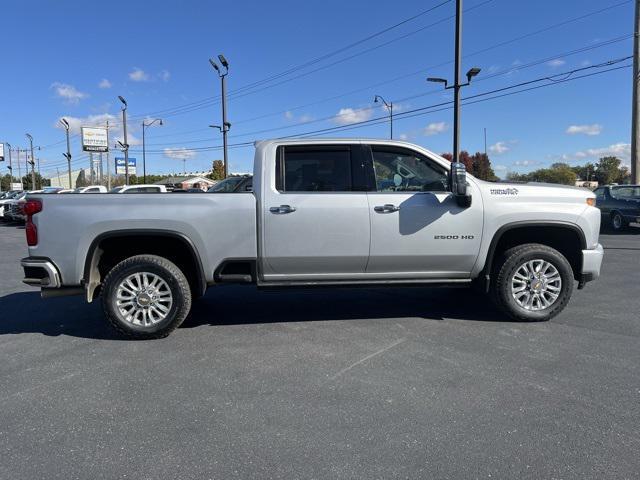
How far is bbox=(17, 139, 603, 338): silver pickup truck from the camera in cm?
489

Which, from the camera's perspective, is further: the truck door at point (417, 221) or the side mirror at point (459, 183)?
the truck door at point (417, 221)

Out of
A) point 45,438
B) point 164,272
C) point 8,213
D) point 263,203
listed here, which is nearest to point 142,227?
point 164,272

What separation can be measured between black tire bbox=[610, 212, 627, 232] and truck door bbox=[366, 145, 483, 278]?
13995mm

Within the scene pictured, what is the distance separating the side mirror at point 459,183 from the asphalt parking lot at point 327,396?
1.40 meters

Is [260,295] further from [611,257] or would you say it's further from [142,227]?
[611,257]

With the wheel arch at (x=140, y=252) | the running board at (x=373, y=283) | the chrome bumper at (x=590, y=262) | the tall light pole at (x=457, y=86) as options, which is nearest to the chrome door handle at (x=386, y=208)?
the running board at (x=373, y=283)

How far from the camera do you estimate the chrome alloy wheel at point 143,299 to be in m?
4.95

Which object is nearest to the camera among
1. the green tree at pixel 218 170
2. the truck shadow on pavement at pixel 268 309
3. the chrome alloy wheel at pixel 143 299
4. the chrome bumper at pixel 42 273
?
the chrome bumper at pixel 42 273

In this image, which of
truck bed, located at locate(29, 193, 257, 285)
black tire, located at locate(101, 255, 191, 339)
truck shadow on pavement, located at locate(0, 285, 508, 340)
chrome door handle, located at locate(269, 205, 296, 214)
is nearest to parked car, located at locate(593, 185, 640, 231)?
truck shadow on pavement, located at locate(0, 285, 508, 340)

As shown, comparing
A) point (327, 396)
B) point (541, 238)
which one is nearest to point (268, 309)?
point (327, 396)

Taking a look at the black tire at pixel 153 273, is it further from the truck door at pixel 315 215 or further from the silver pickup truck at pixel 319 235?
the truck door at pixel 315 215

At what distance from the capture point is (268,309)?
6.25 metres

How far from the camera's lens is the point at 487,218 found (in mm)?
5285

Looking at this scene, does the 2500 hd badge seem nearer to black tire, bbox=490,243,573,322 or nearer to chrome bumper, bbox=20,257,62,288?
black tire, bbox=490,243,573,322
